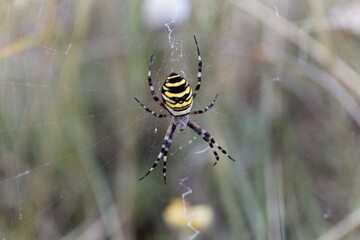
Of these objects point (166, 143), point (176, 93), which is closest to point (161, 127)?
point (166, 143)

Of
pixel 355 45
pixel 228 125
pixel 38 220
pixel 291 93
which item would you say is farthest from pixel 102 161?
pixel 355 45

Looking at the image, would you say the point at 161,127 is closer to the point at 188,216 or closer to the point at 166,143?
the point at 166,143

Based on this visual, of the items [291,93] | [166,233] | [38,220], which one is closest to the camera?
[38,220]

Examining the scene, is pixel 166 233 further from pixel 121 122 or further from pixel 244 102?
pixel 244 102

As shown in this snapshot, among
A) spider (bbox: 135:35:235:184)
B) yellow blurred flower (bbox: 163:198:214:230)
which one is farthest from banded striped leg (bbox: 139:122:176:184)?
yellow blurred flower (bbox: 163:198:214:230)

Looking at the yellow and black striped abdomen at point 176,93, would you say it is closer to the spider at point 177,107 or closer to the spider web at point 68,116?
the spider at point 177,107
